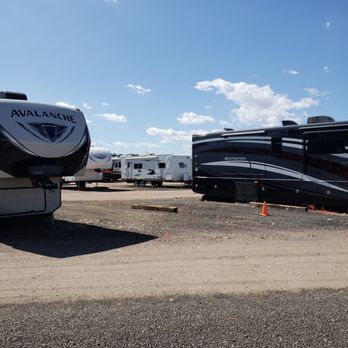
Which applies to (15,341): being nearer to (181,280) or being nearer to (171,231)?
(181,280)

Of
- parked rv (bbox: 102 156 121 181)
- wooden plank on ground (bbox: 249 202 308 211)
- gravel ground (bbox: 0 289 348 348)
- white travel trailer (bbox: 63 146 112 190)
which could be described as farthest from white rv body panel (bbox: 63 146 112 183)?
gravel ground (bbox: 0 289 348 348)

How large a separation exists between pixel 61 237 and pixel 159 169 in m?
27.3

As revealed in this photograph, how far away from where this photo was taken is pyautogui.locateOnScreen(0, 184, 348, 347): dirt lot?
6023 mm

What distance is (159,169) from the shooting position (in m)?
37.8

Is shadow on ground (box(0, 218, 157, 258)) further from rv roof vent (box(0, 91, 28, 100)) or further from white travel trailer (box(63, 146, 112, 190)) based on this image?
white travel trailer (box(63, 146, 112, 190))

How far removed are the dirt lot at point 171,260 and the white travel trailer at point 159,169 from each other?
22.9m

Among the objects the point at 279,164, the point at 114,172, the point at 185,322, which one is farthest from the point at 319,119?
the point at 114,172

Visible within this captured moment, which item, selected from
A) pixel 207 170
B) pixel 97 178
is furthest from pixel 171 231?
pixel 97 178

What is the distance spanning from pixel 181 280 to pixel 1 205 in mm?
5760

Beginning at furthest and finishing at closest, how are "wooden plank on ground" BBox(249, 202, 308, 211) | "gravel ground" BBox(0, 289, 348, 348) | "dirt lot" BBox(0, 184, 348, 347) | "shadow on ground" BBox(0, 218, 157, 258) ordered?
"wooden plank on ground" BBox(249, 202, 308, 211)
"shadow on ground" BBox(0, 218, 157, 258)
"dirt lot" BBox(0, 184, 348, 347)
"gravel ground" BBox(0, 289, 348, 348)

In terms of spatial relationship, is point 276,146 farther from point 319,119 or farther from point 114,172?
point 114,172

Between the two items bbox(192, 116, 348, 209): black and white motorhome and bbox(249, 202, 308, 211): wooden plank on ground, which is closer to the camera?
bbox(192, 116, 348, 209): black and white motorhome

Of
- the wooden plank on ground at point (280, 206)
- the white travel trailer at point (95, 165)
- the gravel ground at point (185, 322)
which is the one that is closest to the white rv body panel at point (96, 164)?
the white travel trailer at point (95, 165)

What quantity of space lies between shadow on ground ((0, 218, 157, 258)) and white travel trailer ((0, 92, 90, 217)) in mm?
550
